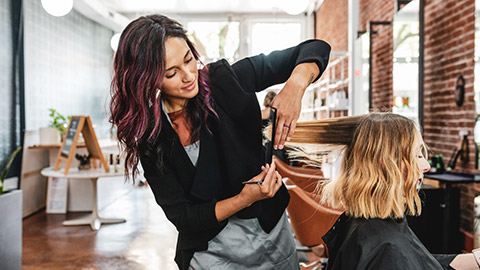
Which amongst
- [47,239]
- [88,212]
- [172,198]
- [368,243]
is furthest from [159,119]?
[88,212]

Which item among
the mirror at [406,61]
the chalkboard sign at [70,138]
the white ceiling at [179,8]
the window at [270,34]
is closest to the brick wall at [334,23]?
the white ceiling at [179,8]

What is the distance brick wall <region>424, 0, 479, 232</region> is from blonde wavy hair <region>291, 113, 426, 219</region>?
1.70 metres

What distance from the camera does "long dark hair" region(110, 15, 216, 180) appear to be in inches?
44.8

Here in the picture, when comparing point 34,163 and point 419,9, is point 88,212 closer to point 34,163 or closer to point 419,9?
point 34,163

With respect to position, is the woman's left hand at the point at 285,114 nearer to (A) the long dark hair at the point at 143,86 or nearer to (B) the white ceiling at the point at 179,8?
(A) the long dark hair at the point at 143,86

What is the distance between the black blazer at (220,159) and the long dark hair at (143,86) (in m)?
0.03

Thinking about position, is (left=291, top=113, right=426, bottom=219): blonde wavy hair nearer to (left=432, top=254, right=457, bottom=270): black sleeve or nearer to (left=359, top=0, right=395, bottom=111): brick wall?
(left=432, top=254, right=457, bottom=270): black sleeve

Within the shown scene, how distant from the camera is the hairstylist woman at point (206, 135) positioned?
1.16m

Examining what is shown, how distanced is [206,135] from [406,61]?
11.1ft

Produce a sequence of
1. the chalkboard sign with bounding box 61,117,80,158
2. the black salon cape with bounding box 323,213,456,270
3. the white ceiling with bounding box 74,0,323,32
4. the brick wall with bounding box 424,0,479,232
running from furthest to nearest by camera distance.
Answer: the white ceiling with bounding box 74,0,323,32, the chalkboard sign with bounding box 61,117,80,158, the brick wall with bounding box 424,0,479,232, the black salon cape with bounding box 323,213,456,270

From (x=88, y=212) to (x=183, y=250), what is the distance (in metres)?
4.58

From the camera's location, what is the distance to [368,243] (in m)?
1.27

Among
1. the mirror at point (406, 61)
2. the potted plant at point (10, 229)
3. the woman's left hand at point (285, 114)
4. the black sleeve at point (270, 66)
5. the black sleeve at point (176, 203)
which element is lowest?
the potted plant at point (10, 229)

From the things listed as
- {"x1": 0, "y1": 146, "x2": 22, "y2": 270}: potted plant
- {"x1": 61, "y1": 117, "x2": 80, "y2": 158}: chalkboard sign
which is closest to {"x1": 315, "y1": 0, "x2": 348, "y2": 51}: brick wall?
{"x1": 61, "y1": 117, "x2": 80, "y2": 158}: chalkboard sign
